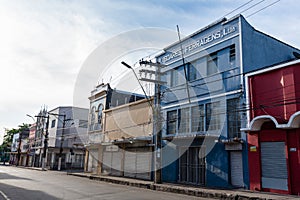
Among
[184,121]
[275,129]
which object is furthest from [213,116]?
[275,129]

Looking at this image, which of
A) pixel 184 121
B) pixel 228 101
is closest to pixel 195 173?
pixel 184 121

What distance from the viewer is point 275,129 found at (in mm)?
14539

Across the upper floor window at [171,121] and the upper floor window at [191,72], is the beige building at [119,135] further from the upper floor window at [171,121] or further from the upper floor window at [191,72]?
the upper floor window at [191,72]

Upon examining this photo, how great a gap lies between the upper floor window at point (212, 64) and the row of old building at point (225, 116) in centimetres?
7

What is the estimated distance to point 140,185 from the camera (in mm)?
19016

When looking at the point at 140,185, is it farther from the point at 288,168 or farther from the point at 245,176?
the point at 288,168

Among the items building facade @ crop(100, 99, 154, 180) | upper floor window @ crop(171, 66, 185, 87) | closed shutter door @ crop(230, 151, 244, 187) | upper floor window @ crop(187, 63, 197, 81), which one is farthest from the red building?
building facade @ crop(100, 99, 154, 180)

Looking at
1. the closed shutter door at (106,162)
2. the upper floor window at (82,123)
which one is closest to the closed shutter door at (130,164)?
the closed shutter door at (106,162)

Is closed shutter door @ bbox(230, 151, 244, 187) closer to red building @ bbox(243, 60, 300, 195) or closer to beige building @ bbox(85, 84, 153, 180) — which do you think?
red building @ bbox(243, 60, 300, 195)

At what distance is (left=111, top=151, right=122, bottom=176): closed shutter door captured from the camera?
2647 cm

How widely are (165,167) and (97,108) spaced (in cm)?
1418

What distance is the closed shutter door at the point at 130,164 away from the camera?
24559 mm

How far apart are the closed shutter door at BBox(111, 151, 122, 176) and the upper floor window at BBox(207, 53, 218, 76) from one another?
12149 mm

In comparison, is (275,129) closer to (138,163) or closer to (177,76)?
(177,76)
